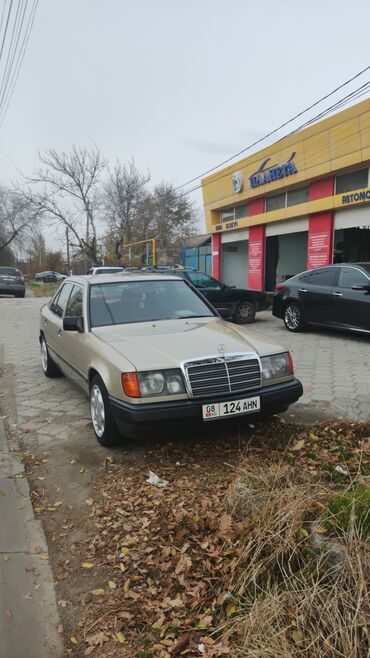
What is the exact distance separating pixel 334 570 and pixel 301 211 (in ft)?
50.1

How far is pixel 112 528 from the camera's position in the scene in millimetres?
2834

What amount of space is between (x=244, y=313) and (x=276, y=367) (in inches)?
329

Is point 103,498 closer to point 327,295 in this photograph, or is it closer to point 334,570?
point 334,570

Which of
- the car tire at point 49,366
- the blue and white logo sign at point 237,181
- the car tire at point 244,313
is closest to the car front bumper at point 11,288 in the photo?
the blue and white logo sign at point 237,181

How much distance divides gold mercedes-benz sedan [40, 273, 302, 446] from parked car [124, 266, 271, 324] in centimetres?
648

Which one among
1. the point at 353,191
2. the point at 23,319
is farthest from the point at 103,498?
the point at 353,191

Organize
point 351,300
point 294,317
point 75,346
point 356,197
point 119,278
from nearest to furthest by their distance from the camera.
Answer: point 75,346 < point 119,278 < point 351,300 < point 294,317 < point 356,197

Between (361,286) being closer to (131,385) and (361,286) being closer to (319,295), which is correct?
(319,295)

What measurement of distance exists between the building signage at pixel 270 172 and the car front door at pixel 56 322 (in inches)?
481

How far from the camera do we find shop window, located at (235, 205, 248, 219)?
2027 centimetres

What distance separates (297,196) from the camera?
54.7 ft

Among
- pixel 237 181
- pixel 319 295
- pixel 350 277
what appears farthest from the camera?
pixel 237 181

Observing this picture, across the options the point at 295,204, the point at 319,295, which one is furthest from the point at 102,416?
the point at 295,204

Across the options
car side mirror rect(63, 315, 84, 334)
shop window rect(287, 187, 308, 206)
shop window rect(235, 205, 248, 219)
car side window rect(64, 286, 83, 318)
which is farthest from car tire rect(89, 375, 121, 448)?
shop window rect(235, 205, 248, 219)
